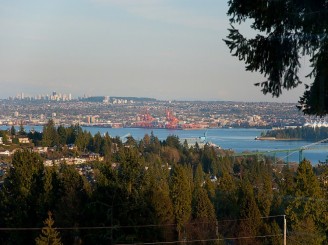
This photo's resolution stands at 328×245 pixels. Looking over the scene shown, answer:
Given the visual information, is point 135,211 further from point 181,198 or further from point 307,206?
point 307,206

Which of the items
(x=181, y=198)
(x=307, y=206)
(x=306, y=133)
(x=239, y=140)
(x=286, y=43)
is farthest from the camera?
(x=239, y=140)

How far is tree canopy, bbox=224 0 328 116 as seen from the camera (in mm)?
4605

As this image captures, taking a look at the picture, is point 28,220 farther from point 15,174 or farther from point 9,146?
point 9,146

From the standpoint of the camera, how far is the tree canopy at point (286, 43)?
4.61 metres

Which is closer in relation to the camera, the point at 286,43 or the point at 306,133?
the point at 286,43

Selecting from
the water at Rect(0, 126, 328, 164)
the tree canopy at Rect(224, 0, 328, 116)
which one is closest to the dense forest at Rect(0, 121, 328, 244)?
the tree canopy at Rect(224, 0, 328, 116)

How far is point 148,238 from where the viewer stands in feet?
40.5

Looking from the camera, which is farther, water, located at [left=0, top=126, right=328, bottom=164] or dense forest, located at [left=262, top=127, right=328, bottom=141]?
water, located at [left=0, top=126, right=328, bottom=164]

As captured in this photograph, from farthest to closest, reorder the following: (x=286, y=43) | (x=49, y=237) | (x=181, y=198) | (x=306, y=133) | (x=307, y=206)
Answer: (x=306, y=133) → (x=181, y=198) → (x=307, y=206) → (x=49, y=237) → (x=286, y=43)

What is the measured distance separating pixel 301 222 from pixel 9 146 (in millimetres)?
25712

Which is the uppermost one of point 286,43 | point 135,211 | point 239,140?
point 286,43

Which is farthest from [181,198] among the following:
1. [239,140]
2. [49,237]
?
[239,140]

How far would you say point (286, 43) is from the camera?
4785 mm

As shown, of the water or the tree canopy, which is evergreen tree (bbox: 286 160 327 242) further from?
the water
